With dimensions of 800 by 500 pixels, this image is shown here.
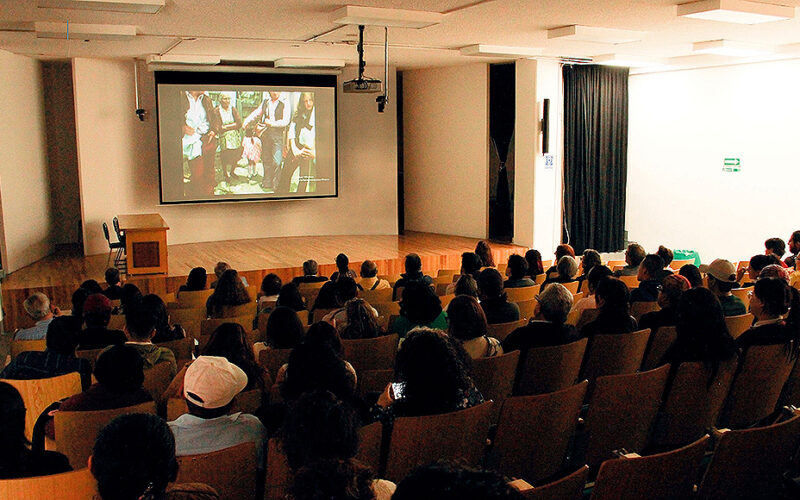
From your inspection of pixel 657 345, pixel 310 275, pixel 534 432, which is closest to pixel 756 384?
pixel 657 345

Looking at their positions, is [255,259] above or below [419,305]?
below

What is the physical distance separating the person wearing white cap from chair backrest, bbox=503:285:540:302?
369 centimetres

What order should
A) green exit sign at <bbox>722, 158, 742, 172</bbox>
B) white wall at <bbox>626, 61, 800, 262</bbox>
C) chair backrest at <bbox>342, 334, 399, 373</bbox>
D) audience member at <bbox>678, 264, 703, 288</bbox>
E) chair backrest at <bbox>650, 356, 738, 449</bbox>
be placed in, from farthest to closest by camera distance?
green exit sign at <bbox>722, 158, 742, 172</bbox> < white wall at <bbox>626, 61, 800, 262</bbox> < audience member at <bbox>678, 264, 703, 288</bbox> < chair backrest at <bbox>342, 334, 399, 373</bbox> < chair backrest at <bbox>650, 356, 738, 449</bbox>

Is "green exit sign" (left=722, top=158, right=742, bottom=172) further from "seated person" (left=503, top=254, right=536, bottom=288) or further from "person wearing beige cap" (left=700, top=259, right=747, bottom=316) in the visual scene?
"person wearing beige cap" (left=700, top=259, right=747, bottom=316)

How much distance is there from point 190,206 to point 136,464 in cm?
1206

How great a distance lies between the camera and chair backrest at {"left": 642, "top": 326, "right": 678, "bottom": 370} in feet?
15.0

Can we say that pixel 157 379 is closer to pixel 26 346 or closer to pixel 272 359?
pixel 272 359

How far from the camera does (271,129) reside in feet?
44.2

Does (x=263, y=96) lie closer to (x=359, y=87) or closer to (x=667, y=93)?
(x=359, y=87)

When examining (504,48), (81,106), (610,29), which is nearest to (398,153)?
(504,48)

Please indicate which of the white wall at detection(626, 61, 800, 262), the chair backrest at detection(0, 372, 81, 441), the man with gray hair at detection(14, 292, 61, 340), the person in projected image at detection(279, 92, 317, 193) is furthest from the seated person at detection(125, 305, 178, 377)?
the white wall at detection(626, 61, 800, 262)

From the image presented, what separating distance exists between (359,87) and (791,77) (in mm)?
6640

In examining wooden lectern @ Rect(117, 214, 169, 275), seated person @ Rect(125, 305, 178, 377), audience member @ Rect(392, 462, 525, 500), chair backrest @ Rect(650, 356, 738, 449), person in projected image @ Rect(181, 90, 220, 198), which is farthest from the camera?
person in projected image @ Rect(181, 90, 220, 198)

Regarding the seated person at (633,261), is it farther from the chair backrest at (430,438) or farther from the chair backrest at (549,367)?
the chair backrest at (430,438)
